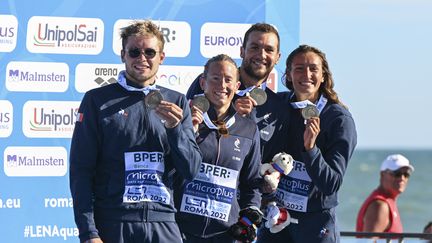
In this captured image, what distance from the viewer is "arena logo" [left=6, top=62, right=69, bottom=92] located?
28.8 feet

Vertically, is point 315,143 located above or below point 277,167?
above

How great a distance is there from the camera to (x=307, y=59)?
7.68 meters

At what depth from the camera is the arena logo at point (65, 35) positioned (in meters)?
8.80

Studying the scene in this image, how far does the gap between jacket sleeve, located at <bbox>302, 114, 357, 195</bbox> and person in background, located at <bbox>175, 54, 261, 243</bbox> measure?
18.1 inches

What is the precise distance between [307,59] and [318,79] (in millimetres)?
143

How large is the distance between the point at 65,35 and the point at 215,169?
2237 mm

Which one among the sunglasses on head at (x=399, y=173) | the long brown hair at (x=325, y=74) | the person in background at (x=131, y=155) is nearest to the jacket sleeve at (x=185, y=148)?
the person in background at (x=131, y=155)

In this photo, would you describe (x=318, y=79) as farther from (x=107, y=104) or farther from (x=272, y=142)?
(x=107, y=104)

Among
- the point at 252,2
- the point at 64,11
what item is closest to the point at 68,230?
the point at 64,11

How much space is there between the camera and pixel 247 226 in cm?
718

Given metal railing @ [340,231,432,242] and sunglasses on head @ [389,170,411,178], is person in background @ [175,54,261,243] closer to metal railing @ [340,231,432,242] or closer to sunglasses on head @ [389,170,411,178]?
metal railing @ [340,231,432,242]

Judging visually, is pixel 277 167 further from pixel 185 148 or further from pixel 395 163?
pixel 395 163

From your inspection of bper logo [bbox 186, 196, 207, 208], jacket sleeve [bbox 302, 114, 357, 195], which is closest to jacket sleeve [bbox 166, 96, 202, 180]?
bper logo [bbox 186, 196, 207, 208]

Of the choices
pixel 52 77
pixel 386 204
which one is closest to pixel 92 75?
pixel 52 77
